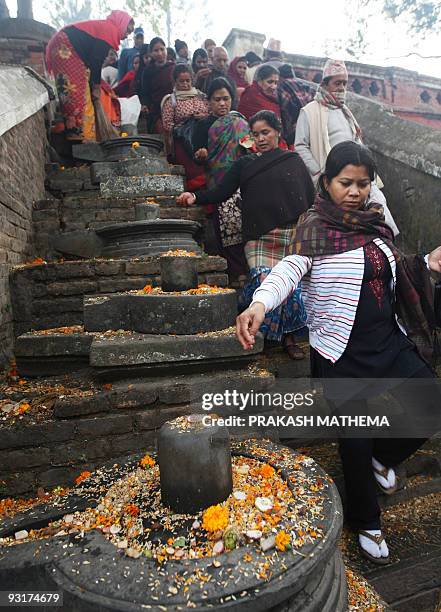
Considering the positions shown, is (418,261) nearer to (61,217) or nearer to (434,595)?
(434,595)

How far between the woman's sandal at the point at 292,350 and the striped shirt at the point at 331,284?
1178mm

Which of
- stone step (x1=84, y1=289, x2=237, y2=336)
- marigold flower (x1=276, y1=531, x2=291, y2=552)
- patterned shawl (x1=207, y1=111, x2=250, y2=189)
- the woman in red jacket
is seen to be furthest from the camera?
the woman in red jacket

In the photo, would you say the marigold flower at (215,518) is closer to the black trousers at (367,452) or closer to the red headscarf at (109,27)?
the black trousers at (367,452)

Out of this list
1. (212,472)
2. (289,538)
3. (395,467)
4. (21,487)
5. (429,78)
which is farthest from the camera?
(429,78)

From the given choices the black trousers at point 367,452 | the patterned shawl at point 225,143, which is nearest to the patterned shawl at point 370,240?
the black trousers at point 367,452

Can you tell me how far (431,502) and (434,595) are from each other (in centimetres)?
57

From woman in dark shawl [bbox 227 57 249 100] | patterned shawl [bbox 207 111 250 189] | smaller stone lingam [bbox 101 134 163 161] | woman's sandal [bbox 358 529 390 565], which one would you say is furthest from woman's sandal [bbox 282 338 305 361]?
woman in dark shawl [bbox 227 57 249 100]

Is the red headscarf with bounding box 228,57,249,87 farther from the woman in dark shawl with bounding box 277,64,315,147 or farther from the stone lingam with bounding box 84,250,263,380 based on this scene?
the stone lingam with bounding box 84,250,263,380

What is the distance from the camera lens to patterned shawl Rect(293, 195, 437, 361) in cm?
192

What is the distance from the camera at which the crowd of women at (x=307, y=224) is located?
6.31 ft

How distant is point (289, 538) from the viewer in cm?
126

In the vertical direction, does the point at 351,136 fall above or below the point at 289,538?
above

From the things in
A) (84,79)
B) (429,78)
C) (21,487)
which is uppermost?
(429,78)

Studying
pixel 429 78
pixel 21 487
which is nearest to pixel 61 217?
pixel 21 487
